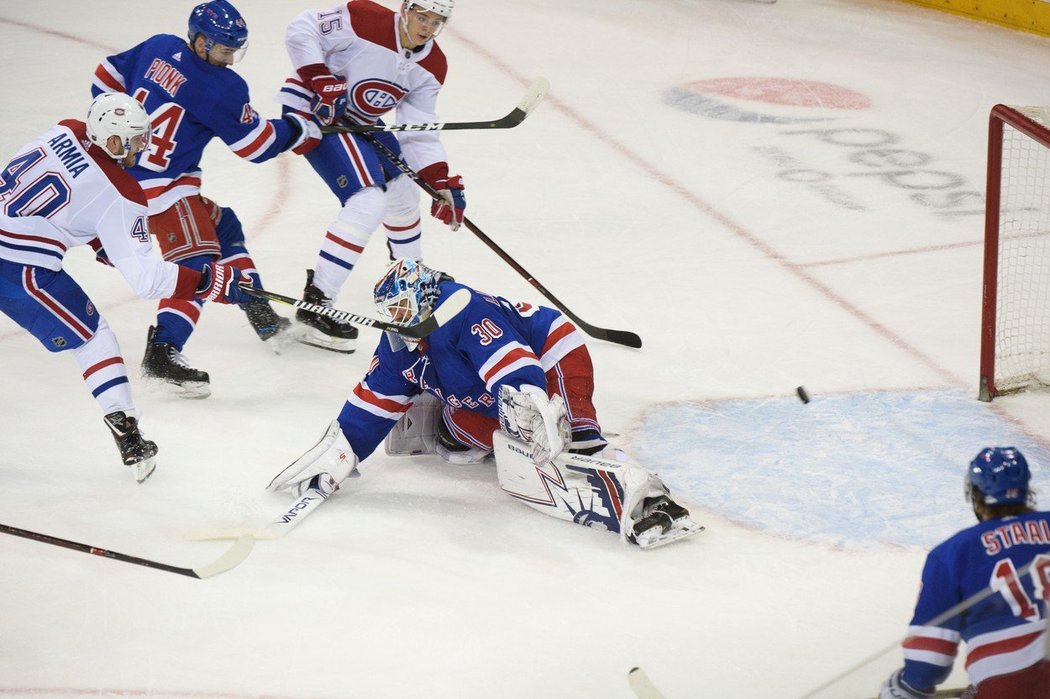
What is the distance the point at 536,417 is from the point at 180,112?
1588mm

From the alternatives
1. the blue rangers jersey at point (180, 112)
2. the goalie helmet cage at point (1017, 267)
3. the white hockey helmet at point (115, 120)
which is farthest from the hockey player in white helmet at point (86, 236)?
the goalie helmet cage at point (1017, 267)

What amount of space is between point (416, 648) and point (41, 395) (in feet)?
5.85

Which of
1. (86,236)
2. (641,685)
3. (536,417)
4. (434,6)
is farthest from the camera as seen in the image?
(434,6)

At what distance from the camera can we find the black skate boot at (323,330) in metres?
4.39

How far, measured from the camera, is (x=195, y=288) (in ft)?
11.7

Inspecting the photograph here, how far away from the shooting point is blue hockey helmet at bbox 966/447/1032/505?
7.32 feet

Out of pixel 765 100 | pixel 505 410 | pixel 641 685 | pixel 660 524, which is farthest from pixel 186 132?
A: pixel 765 100

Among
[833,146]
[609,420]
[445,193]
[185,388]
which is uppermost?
[445,193]

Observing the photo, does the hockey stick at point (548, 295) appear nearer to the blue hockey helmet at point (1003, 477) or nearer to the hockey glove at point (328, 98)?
the hockey glove at point (328, 98)

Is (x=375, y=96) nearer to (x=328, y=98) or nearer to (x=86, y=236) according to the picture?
(x=328, y=98)

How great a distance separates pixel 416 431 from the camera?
3.68 metres

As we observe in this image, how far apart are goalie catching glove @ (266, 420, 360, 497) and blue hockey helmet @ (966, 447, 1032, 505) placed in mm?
1694

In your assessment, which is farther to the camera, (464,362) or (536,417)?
(464,362)

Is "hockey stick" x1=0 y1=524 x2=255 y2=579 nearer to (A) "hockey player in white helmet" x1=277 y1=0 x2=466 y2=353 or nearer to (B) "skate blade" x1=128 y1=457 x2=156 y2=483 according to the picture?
(B) "skate blade" x1=128 y1=457 x2=156 y2=483
